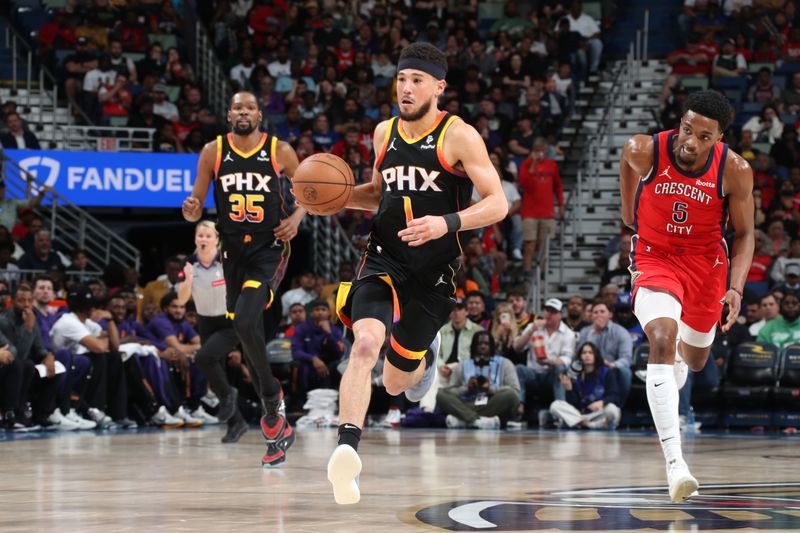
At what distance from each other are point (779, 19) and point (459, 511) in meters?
17.9

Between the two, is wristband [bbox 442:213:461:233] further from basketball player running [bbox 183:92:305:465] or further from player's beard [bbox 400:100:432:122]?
basketball player running [bbox 183:92:305:465]

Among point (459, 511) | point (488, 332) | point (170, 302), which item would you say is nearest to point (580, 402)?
point (488, 332)

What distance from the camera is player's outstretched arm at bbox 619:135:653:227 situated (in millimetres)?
6734

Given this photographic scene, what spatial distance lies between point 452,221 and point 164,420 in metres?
8.44

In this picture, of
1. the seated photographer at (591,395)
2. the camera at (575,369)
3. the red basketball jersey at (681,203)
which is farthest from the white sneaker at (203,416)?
the red basketball jersey at (681,203)

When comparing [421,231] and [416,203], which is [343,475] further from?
[416,203]

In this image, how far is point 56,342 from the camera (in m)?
12.8

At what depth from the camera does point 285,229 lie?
8602 mm

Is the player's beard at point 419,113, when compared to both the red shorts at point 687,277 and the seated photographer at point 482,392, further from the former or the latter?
the seated photographer at point 482,392

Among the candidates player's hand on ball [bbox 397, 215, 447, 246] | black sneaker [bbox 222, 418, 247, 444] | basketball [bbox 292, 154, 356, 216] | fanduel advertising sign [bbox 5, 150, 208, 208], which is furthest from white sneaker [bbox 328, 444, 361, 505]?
fanduel advertising sign [bbox 5, 150, 208, 208]

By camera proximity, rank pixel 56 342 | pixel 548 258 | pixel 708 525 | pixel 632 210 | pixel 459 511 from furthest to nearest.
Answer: pixel 548 258
pixel 56 342
pixel 632 210
pixel 459 511
pixel 708 525

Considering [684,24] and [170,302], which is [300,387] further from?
[684,24]

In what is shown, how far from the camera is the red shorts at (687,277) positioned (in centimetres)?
664

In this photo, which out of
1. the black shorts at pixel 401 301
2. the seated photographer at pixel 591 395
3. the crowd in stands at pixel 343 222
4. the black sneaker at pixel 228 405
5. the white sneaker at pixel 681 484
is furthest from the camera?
the seated photographer at pixel 591 395
